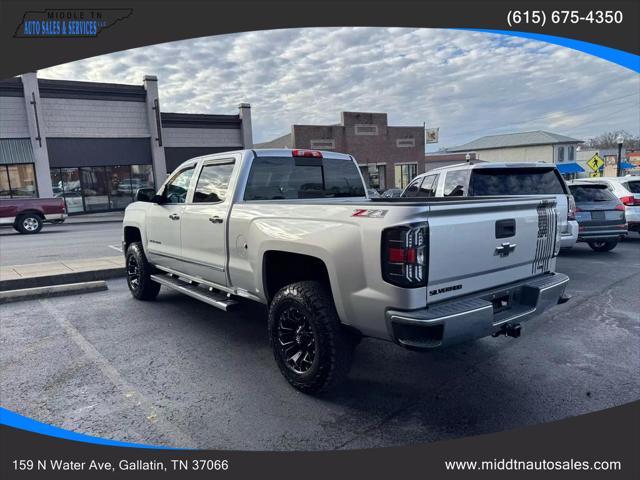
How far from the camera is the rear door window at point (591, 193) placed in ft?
31.3

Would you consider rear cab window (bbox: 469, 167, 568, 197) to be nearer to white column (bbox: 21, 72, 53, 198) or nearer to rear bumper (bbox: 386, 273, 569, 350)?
rear bumper (bbox: 386, 273, 569, 350)

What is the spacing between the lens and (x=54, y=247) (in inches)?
490

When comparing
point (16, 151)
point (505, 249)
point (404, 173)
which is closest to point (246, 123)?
point (16, 151)

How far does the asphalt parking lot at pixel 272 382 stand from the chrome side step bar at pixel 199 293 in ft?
1.61

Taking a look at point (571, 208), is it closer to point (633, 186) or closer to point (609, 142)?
point (633, 186)

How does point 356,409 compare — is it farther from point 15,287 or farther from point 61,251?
point 61,251

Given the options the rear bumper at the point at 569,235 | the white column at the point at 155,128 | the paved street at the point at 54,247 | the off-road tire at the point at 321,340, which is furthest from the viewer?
the white column at the point at 155,128

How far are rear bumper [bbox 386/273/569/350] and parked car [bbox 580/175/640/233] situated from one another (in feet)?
30.6

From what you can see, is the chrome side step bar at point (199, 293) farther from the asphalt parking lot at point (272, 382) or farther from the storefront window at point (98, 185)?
the storefront window at point (98, 185)

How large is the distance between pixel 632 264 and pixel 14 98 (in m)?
27.0

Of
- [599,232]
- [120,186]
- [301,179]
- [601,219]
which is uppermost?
[301,179]

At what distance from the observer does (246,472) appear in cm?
271

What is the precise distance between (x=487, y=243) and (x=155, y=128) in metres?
25.9

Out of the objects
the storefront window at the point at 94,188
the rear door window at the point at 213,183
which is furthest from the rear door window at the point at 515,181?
the storefront window at the point at 94,188
